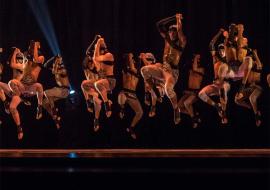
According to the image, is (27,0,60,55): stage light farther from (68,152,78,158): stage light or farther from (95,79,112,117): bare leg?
(68,152,78,158): stage light

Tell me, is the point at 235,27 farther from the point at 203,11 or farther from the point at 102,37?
the point at 102,37

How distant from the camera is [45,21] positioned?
18.6 ft

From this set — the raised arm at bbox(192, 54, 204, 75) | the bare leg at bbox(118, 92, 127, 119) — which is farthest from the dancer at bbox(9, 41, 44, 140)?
the raised arm at bbox(192, 54, 204, 75)

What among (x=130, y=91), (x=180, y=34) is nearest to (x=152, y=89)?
(x=130, y=91)

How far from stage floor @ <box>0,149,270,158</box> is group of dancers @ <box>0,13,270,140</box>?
280 millimetres

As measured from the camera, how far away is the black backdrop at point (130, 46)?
207 inches

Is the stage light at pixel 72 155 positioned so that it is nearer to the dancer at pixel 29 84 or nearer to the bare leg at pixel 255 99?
the dancer at pixel 29 84

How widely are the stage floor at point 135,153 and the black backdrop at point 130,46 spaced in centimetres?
10

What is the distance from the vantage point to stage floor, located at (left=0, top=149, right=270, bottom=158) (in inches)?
194

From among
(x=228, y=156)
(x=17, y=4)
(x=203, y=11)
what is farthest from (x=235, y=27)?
(x=17, y=4)

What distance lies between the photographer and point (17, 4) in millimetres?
5758

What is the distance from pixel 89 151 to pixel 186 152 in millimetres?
1064

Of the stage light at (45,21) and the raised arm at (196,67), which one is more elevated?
the stage light at (45,21)

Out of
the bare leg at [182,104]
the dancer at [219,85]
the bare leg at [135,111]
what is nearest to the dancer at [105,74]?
the bare leg at [135,111]
